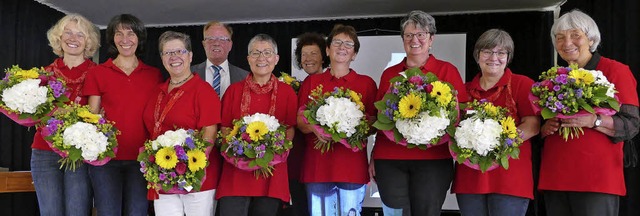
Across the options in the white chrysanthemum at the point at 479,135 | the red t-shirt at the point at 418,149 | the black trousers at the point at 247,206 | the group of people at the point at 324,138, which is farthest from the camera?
the black trousers at the point at 247,206

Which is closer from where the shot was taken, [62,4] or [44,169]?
[44,169]

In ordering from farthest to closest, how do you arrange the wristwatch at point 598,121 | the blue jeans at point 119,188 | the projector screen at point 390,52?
the projector screen at point 390,52 → the blue jeans at point 119,188 → the wristwatch at point 598,121

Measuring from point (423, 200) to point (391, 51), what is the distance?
16.8 ft

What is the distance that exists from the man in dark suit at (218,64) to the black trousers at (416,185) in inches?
69.7

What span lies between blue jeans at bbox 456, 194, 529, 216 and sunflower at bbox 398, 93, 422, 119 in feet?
2.33

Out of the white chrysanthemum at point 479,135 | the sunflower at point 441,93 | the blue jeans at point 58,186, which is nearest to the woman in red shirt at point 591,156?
the white chrysanthemum at point 479,135

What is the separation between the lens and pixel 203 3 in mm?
7551

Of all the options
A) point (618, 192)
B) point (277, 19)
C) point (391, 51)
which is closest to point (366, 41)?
point (391, 51)

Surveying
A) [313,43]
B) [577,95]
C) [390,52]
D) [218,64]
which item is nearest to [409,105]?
[577,95]

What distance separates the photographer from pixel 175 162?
2.92 metres

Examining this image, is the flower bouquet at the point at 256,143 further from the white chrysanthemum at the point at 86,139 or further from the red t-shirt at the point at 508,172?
the red t-shirt at the point at 508,172

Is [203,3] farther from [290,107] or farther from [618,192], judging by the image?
[618,192]

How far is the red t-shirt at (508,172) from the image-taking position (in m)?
3.06

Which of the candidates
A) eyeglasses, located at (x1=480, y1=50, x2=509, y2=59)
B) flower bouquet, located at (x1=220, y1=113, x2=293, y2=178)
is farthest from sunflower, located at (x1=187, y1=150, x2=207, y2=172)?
eyeglasses, located at (x1=480, y1=50, x2=509, y2=59)
